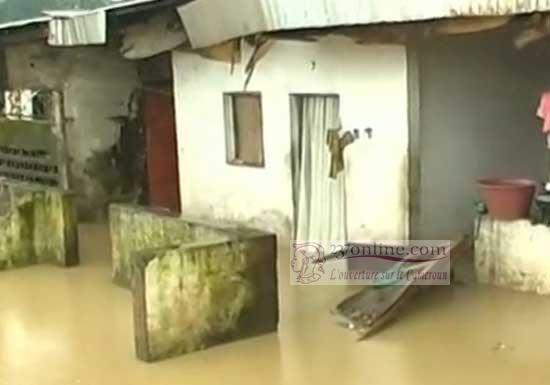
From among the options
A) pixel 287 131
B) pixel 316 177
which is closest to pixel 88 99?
pixel 287 131

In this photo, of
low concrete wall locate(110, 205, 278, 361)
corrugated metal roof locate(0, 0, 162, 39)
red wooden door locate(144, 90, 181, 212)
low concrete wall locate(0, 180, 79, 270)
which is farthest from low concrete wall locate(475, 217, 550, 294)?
red wooden door locate(144, 90, 181, 212)

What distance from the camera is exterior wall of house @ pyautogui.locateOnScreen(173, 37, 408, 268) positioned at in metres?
8.38

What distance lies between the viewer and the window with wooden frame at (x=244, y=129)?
32.7ft

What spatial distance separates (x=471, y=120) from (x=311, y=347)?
3210mm

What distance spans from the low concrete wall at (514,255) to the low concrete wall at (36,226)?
13.1ft

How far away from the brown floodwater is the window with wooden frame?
94.4 inches

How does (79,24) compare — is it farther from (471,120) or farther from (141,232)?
(471,120)

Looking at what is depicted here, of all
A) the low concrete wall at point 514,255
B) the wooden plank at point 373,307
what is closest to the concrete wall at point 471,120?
the low concrete wall at point 514,255

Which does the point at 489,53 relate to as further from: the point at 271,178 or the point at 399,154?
the point at 271,178

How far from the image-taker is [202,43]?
29.1ft

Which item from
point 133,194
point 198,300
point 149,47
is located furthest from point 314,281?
point 133,194

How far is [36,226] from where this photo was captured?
9.59 m

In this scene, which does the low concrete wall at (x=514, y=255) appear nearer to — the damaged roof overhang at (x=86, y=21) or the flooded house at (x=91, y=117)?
the damaged roof overhang at (x=86, y=21)

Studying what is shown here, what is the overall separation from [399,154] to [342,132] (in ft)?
2.26
